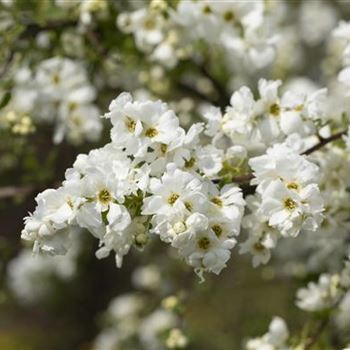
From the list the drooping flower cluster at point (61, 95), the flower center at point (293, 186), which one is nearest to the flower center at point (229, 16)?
the drooping flower cluster at point (61, 95)

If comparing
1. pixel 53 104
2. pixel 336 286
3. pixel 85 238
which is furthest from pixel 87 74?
pixel 85 238

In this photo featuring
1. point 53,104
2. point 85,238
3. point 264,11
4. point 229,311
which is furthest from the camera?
point 229,311

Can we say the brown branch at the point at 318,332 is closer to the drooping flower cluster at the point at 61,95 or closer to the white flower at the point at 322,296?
the white flower at the point at 322,296

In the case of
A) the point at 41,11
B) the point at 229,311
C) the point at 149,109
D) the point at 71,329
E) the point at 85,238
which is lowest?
the point at 71,329

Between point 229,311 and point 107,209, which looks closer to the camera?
point 107,209

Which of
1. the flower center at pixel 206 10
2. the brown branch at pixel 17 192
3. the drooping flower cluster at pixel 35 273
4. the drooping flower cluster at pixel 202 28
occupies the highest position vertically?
the flower center at pixel 206 10

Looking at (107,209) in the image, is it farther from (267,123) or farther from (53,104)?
(53,104)

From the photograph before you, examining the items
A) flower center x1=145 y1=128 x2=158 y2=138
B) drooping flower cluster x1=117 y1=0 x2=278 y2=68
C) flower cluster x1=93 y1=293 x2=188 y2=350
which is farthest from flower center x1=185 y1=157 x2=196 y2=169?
flower cluster x1=93 y1=293 x2=188 y2=350

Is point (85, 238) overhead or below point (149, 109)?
below

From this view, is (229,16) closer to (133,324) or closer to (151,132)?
(151,132)

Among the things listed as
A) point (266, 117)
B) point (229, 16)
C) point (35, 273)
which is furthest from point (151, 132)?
point (35, 273)
